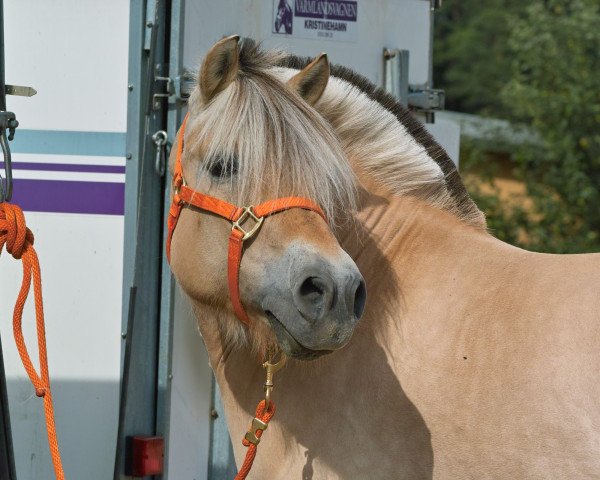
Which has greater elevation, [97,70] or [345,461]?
[97,70]

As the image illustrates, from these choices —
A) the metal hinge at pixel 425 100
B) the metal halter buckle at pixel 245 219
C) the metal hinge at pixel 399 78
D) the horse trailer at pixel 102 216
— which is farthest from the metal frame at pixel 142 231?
the metal hinge at pixel 425 100

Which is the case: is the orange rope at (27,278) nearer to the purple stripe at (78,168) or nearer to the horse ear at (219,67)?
the purple stripe at (78,168)

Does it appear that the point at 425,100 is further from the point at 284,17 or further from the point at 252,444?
the point at 252,444

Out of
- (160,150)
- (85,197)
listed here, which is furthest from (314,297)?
(85,197)

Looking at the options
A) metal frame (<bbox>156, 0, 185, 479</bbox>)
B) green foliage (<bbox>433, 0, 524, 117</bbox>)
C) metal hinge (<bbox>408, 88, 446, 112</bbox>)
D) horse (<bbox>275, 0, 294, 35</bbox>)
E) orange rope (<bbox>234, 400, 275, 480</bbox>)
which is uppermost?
green foliage (<bbox>433, 0, 524, 117</bbox>)

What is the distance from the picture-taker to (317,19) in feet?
12.5

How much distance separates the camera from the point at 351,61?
394 centimetres

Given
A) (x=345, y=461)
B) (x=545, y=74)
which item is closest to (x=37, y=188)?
(x=345, y=461)

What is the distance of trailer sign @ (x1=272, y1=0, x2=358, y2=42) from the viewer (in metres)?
3.72

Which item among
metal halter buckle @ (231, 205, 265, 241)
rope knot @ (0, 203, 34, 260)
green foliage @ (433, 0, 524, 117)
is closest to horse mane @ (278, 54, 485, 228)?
metal halter buckle @ (231, 205, 265, 241)

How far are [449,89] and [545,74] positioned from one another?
2007cm

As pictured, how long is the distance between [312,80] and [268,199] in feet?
1.73

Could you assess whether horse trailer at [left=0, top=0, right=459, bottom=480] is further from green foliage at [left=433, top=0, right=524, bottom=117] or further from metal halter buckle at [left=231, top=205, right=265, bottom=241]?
green foliage at [left=433, top=0, right=524, bottom=117]

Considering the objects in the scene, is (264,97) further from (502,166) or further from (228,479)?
(502,166)
